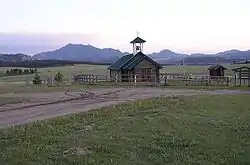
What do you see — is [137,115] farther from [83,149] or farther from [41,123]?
[83,149]

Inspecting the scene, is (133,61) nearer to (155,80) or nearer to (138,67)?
(138,67)

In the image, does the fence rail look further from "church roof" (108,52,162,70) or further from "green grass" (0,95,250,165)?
"green grass" (0,95,250,165)

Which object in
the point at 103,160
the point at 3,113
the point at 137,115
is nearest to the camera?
the point at 103,160

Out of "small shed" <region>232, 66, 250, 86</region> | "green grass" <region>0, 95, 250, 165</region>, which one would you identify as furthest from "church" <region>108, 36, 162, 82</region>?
"green grass" <region>0, 95, 250, 165</region>

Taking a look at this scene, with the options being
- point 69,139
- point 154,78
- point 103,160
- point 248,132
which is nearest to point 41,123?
point 69,139

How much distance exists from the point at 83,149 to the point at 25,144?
164 cm

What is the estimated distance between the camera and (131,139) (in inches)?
489

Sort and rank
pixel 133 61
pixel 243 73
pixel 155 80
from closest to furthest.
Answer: pixel 243 73 → pixel 155 80 → pixel 133 61

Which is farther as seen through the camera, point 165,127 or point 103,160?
point 165,127

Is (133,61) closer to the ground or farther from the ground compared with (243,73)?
farther from the ground

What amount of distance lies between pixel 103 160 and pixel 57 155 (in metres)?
1.18

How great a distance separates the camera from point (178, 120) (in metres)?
15.7

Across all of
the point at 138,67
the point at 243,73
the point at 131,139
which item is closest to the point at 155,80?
the point at 138,67

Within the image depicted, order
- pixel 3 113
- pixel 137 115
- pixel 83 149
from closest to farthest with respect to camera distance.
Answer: pixel 83 149, pixel 137 115, pixel 3 113
